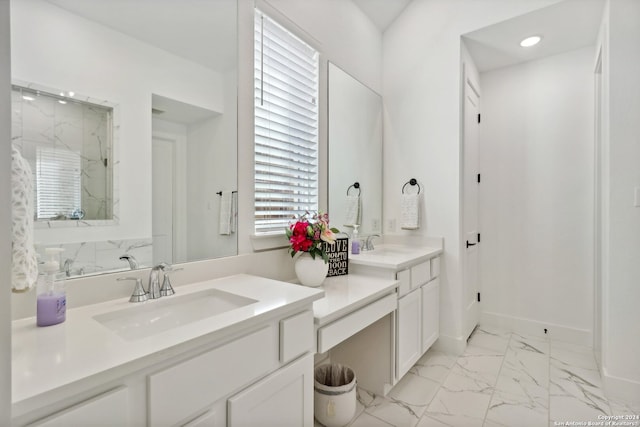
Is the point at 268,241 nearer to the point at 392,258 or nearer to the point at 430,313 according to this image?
the point at 392,258

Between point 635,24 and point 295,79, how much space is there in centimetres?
200

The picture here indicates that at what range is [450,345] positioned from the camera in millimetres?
2533

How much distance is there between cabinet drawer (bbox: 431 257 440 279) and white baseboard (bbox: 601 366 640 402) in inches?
44.0

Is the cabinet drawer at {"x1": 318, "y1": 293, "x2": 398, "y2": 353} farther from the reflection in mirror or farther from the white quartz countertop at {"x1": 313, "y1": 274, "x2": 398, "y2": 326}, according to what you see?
the reflection in mirror

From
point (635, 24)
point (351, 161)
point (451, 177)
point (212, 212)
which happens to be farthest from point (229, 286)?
point (635, 24)

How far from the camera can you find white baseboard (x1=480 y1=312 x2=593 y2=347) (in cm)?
268

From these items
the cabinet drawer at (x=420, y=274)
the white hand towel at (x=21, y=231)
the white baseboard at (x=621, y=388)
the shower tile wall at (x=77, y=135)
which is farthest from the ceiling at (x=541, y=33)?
the white hand towel at (x=21, y=231)

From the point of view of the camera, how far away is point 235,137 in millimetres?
1577

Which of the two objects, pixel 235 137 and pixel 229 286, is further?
pixel 235 137

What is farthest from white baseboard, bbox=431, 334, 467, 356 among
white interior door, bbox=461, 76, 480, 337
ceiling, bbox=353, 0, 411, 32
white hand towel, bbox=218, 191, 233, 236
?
ceiling, bbox=353, 0, 411, 32

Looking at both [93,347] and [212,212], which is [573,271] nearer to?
[212,212]

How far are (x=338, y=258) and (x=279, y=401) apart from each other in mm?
1040

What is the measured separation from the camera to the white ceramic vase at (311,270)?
1.65 m

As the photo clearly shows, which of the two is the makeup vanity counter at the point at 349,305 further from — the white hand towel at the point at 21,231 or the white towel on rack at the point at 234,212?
the white hand towel at the point at 21,231
